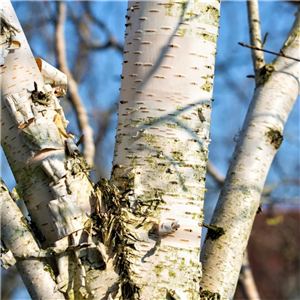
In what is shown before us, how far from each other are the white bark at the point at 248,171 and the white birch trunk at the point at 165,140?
11.8 inches

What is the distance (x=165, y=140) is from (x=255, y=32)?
4.45 feet

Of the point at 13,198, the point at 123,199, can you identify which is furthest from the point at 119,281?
the point at 13,198

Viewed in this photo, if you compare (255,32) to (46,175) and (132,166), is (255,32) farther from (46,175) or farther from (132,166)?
(46,175)

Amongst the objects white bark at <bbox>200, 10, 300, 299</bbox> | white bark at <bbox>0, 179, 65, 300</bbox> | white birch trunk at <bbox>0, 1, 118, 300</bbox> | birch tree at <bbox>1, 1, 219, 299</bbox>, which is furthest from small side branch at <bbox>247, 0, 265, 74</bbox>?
white bark at <bbox>0, 179, 65, 300</bbox>

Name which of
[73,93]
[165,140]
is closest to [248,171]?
[165,140]

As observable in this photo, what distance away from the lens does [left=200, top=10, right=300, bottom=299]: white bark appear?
1.69 meters

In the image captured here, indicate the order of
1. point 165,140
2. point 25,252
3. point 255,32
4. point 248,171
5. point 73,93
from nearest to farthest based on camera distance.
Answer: point 25,252, point 165,140, point 248,171, point 255,32, point 73,93

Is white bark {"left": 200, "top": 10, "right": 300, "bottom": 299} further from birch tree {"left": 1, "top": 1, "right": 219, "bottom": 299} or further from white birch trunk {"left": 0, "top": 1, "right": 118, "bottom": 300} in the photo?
white birch trunk {"left": 0, "top": 1, "right": 118, "bottom": 300}

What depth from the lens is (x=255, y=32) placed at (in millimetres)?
2488

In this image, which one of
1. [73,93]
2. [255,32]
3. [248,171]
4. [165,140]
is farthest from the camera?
[73,93]

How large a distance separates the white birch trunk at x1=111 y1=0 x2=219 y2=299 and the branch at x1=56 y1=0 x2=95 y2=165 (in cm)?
227

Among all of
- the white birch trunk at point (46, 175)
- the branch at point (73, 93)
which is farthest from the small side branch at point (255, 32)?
the branch at point (73, 93)

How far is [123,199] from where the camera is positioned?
1.43 m

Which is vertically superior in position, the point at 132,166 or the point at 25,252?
the point at 132,166
